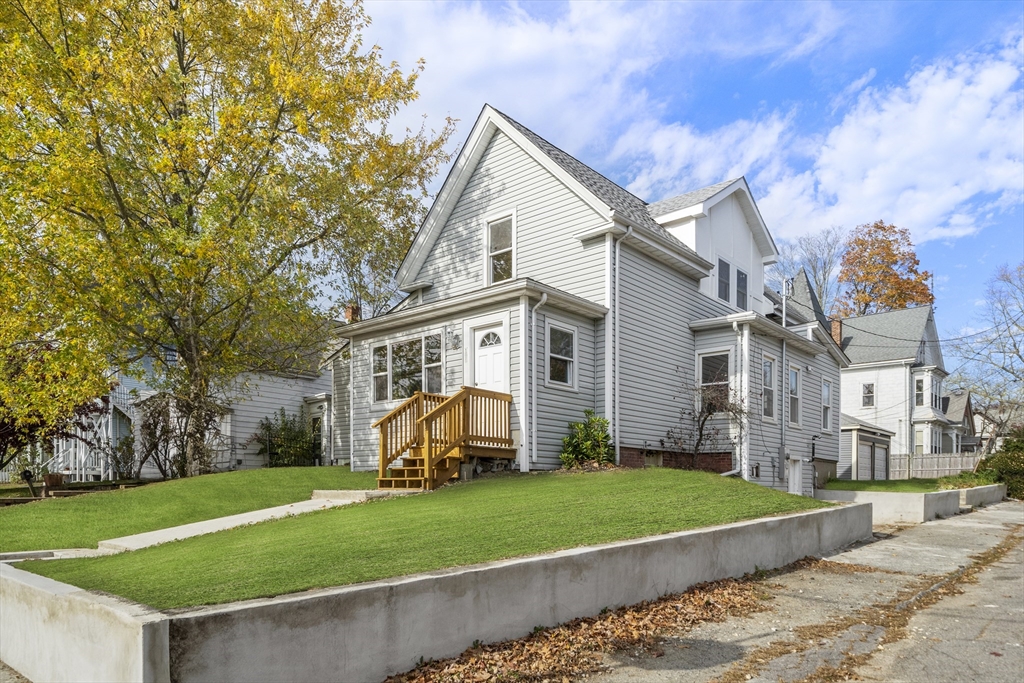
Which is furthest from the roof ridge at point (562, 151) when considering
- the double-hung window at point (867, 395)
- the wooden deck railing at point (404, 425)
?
the double-hung window at point (867, 395)

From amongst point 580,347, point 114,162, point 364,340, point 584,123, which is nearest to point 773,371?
point 580,347

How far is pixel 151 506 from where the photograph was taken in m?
12.4

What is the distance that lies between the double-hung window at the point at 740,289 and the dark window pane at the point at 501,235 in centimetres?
693

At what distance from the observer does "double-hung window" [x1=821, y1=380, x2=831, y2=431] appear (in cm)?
2264

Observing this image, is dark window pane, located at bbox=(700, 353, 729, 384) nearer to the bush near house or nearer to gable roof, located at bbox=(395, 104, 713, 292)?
gable roof, located at bbox=(395, 104, 713, 292)

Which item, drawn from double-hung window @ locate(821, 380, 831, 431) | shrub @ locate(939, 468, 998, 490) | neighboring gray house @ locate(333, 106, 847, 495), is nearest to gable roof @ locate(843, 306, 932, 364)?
shrub @ locate(939, 468, 998, 490)

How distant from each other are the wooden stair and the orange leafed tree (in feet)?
129

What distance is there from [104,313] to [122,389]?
931cm

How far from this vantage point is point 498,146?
18.1 metres

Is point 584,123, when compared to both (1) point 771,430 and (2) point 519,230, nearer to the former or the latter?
(2) point 519,230

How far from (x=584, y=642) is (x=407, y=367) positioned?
11.4 metres

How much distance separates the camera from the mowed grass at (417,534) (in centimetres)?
548

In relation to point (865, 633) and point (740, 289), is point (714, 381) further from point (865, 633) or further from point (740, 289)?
point (865, 633)

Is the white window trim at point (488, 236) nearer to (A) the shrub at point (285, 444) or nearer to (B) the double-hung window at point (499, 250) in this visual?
(B) the double-hung window at point (499, 250)
